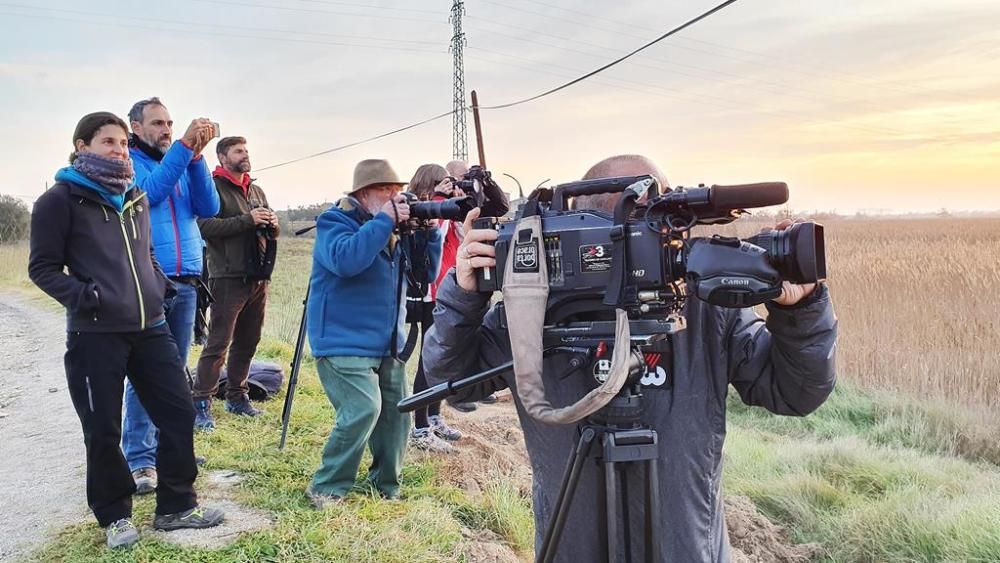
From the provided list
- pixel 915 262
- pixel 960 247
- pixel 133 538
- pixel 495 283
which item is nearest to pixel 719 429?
pixel 495 283

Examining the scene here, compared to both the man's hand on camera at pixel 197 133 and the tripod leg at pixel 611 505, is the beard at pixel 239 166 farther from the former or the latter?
the tripod leg at pixel 611 505

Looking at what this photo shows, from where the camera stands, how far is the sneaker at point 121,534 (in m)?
3.11

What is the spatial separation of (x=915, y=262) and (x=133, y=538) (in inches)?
405

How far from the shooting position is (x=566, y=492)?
165 cm

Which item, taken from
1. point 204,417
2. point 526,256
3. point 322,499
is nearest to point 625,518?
point 526,256

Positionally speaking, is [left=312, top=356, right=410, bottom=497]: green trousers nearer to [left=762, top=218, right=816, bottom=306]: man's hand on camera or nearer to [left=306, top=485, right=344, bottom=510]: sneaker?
[left=306, top=485, right=344, bottom=510]: sneaker

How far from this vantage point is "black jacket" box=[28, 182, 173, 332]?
3.05m

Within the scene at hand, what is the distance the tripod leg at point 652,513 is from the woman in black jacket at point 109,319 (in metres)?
2.49

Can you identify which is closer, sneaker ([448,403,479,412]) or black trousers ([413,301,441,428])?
black trousers ([413,301,441,428])

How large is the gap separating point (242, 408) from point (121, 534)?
2.12 meters

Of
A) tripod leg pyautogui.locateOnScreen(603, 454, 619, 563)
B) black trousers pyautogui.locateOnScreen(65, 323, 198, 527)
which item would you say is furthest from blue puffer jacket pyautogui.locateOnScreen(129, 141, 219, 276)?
tripod leg pyautogui.locateOnScreen(603, 454, 619, 563)

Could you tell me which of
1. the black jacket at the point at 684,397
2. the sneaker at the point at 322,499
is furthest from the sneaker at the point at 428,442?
the black jacket at the point at 684,397

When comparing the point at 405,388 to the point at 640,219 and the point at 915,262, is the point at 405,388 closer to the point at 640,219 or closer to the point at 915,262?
the point at 640,219

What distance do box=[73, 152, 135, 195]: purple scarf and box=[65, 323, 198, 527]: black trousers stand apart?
0.67 m
